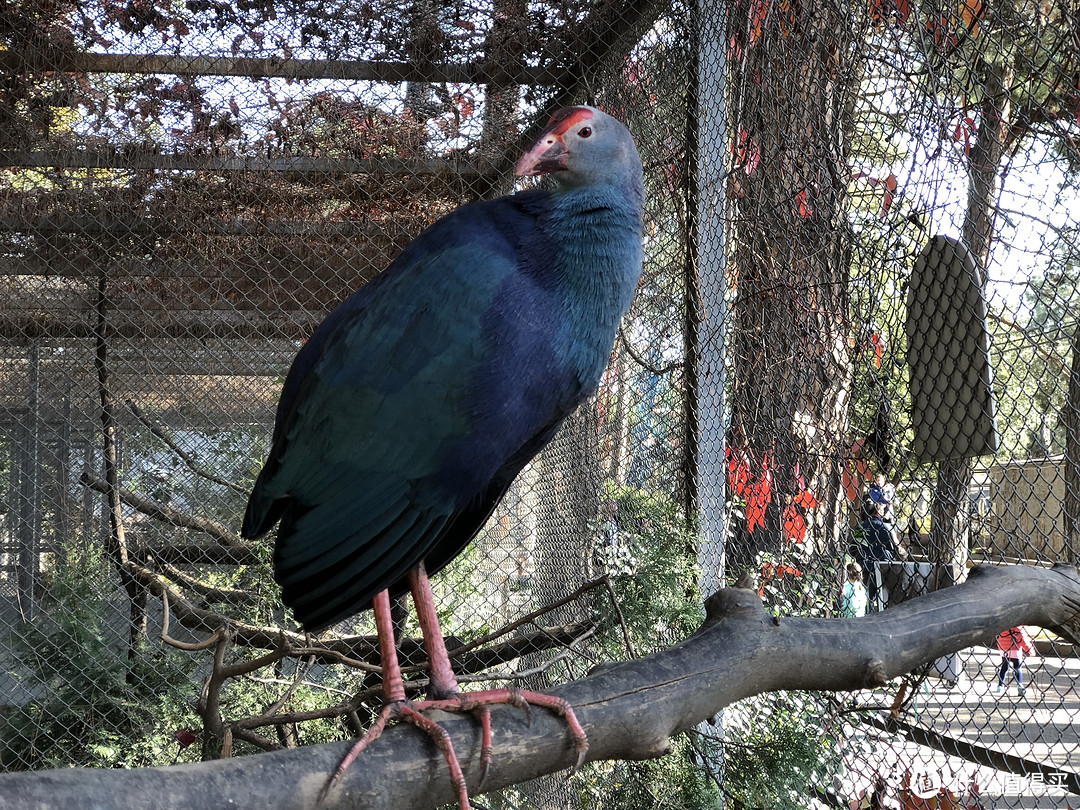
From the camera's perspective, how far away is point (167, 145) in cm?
306

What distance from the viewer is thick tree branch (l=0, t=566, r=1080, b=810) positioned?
97 centimetres

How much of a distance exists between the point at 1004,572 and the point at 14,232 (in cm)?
351

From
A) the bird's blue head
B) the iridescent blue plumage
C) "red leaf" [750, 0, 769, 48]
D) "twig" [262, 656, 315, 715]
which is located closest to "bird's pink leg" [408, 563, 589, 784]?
the iridescent blue plumage

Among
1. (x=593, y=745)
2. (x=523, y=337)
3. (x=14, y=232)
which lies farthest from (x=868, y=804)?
(x=14, y=232)

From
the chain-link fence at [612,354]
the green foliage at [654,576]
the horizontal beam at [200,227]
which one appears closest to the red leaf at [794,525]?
the chain-link fence at [612,354]

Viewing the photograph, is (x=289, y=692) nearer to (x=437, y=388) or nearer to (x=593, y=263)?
(x=437, y=388)

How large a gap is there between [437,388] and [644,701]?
61cm

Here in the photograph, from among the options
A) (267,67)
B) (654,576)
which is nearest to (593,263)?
(654,576)

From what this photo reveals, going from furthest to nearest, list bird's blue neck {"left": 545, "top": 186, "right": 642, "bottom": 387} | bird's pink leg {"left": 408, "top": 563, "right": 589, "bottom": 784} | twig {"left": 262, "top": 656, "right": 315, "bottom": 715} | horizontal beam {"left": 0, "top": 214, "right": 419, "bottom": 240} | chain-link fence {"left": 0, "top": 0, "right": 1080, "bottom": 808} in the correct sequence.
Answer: horizontal beam {"left": 0, "top": 214, "right": 419, "bottom": 240} → twig {"left": 262, "top": 656, "right": 315, "bottom": 715} → chain-link fence {"left": 0, "top": 0, "right": 1080, "bottom": 808} → bird's blue neck {"left": 545, "top": 186, "right": 642, "bottom": 387} → bird's pink leg {"left": 408, "top": 563, "right": 589, "bottom": 784}

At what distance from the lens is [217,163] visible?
3.10 meters

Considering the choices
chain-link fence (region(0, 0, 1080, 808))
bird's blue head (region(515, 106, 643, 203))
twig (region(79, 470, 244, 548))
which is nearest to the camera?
bird's blue head (region(515, 106, 643, 203))

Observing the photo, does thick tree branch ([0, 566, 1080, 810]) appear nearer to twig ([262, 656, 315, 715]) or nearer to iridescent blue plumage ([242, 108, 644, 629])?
iridescent blue plumage ([242, 108, 644, 629])

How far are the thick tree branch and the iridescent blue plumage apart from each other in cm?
29

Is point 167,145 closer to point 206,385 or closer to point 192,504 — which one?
point 206,385
